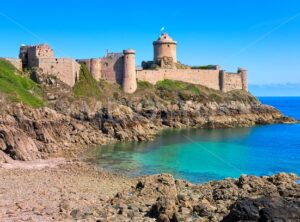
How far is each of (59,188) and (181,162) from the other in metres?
13.4

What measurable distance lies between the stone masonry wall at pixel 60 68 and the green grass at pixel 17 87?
266cm

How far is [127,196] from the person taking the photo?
2414 cm

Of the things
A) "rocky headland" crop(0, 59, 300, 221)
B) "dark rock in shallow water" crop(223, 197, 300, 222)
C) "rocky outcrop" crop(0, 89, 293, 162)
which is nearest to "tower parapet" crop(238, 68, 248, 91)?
"rocky headland" crop(0, 59, 300, 221)

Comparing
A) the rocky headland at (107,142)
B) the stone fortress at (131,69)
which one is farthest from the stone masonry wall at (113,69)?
the rocky headland at (107,142)

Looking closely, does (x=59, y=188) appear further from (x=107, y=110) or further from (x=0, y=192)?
(x=107, y=110)

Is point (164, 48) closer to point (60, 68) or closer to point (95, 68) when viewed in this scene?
point (95, 68)

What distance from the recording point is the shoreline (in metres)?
20.3

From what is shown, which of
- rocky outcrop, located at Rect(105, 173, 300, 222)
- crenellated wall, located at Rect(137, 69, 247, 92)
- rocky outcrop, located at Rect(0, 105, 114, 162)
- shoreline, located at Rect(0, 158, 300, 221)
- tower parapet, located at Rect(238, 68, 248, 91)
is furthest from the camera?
tower parapet, located at Rect(238, 68, 248, 91)

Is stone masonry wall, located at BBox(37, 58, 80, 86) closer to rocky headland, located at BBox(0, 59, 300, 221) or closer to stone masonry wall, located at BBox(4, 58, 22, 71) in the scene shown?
rocky headland, located at BBox(0, 59, 300, 221)

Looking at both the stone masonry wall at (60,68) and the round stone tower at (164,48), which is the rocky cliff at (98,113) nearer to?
the stone masonry wall at (60,68)

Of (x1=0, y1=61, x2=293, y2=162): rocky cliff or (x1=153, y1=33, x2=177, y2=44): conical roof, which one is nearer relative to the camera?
(x1=0, y1=61, x2=293, y2=162): rocky cliff

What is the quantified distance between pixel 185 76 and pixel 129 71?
470 inches

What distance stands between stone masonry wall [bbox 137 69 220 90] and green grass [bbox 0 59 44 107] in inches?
722

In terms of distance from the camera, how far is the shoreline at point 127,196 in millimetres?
20281
